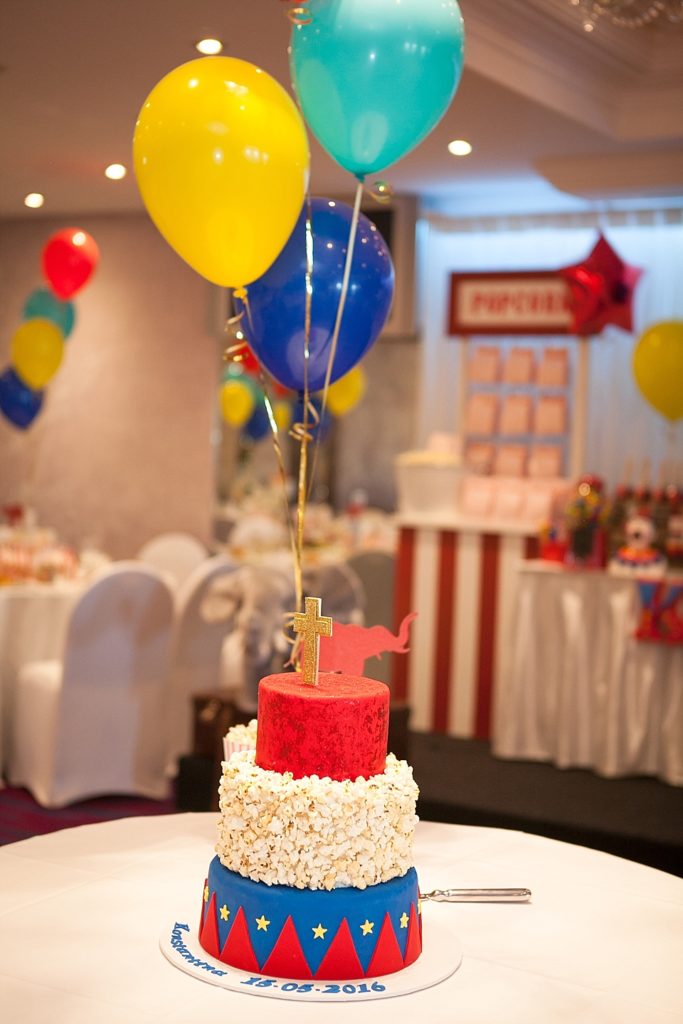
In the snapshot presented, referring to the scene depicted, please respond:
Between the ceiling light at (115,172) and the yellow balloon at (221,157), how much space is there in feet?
14.6

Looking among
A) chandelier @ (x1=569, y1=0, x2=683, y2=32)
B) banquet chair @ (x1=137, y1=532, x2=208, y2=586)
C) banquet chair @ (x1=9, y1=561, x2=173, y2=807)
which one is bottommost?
banquet chair @ (x1=9, y1=561, x2=173, y2=807)

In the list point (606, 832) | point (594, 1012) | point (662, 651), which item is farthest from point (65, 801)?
point (594, 1012)

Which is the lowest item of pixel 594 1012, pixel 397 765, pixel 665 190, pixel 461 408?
pixel 594 1012

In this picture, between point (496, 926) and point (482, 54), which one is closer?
point (496, 926)

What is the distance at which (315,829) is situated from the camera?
5.51 feet

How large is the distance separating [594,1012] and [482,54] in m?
3.64

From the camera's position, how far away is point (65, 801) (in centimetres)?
470

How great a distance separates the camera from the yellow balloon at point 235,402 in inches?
306

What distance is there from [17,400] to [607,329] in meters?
3.33

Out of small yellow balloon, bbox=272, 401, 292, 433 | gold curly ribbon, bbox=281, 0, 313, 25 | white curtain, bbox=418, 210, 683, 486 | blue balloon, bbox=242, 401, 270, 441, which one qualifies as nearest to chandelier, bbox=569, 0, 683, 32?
white curtain, bbox=418, 210, 683, 486

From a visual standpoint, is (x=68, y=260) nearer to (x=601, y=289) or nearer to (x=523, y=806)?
(x=601, y=289)

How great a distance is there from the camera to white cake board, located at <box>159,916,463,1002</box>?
64.2 inches

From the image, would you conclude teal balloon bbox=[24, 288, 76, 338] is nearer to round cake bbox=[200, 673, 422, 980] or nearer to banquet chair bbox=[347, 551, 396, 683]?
banquet chair bbox=[347, 551, 396, 683]

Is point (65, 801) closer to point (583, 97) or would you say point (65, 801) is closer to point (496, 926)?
point (496, 926)
